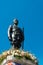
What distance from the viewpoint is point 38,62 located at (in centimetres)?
3578

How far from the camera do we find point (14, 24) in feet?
124

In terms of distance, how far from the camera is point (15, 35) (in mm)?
37312

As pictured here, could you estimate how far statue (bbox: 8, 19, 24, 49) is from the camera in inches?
1459

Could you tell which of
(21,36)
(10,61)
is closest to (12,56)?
(10,61)

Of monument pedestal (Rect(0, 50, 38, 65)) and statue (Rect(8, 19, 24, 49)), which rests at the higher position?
statue (Rect(8, 19, 24, 49))

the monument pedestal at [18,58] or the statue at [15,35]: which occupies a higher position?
the statue at [15,35]

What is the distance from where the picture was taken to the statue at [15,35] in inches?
1459

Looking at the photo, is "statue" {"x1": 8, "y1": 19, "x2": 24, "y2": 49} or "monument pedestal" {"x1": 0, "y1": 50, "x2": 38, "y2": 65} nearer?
"monument pedestal" {"x1": 0, "y1": 50, "x2": 38, "y2": 65}

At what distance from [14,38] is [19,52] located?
6.28ft

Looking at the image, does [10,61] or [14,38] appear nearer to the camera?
[10,61]

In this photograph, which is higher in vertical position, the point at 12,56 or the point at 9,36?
the point at 9,36

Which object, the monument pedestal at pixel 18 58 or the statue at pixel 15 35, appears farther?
the statue at pixel 15 35

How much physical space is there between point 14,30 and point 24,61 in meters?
3.33

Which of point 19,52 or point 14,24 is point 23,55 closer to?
point 19,52
